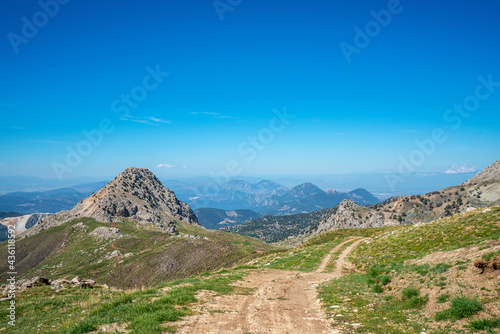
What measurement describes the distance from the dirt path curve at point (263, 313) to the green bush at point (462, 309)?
499 cm

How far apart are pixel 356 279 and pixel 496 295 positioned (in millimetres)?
12647

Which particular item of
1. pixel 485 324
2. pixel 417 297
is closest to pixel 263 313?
pixel 417 297

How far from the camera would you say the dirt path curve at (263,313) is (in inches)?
455

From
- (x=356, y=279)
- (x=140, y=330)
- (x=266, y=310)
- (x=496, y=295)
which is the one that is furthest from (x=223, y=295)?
(x=496, y=295)

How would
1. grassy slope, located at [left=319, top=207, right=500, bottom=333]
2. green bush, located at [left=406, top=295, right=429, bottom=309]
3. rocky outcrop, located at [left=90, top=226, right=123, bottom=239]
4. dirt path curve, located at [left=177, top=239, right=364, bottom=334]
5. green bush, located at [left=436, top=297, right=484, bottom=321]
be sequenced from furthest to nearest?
rocky outcrop, located at [left=90, top=226, right=123, bottom=239], green bush, located at [left=406, top=295, right=429, bottom=309], dirt path curve, located at [left=177, top=239, right=364, bottom=334], grassy slope, located at [left=319, top=207, right=500, bottom=333], green bush, located at [left=436, top=297, right=484, bottom=321]

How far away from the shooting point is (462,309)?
10406mm

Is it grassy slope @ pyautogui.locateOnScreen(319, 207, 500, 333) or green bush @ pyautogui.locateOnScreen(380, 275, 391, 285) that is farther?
green bush @ pyautogui.locateOnScreen(380, 275, 391, 285)

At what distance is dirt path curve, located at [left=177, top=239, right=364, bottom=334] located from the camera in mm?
11555

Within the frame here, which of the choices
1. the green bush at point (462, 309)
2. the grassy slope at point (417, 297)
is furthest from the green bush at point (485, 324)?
the green bush at point (462, 309)

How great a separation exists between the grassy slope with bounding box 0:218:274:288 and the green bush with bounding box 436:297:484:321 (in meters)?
52.5

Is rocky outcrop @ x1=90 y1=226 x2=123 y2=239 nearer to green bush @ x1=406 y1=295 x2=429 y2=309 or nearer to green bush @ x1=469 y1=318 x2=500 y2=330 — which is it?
green bush @ x1=406 y1=295 x2=429 y2=309

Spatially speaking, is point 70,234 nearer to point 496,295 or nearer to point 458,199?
point 496,295

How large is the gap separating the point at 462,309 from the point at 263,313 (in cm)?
946

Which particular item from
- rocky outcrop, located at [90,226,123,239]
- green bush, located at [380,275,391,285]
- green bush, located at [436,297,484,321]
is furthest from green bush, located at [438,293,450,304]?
rocky outcrop, located at [90,226,123,239]
